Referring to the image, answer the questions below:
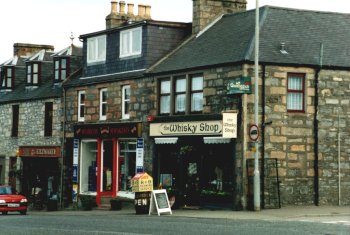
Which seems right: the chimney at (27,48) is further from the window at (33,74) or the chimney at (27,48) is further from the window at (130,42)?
the window at (130,42)

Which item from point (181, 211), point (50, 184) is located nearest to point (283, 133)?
point (181, 211)

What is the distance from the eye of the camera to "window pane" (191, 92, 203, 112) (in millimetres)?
35688

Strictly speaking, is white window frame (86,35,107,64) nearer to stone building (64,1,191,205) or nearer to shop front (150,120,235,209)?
stone building (64,1,191,205)

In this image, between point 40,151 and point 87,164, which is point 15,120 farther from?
point 87,164

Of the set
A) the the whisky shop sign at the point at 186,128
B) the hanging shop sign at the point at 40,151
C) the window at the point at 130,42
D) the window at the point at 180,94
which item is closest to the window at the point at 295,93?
the the whisky shop sign at the point at 186,128

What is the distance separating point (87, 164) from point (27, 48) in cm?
1651

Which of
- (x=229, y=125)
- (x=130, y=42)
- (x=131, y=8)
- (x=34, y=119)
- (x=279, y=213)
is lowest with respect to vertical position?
(x=279, y=213)

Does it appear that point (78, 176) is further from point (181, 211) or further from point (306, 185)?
point (306, 185)

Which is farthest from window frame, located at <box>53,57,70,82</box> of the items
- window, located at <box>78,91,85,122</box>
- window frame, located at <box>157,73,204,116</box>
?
window frame, located at <box>157,73,204,116</box>

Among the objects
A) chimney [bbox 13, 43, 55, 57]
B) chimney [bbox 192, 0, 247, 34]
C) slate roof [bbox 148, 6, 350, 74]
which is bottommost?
slate roof [bbox 148, 6, 350, 74]

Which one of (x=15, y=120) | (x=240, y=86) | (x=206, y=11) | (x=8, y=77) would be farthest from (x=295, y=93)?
(x=8, y=77)

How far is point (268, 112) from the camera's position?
1331 inches

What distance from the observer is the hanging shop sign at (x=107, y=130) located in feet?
127

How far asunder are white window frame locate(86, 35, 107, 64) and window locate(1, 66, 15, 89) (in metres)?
11.6
